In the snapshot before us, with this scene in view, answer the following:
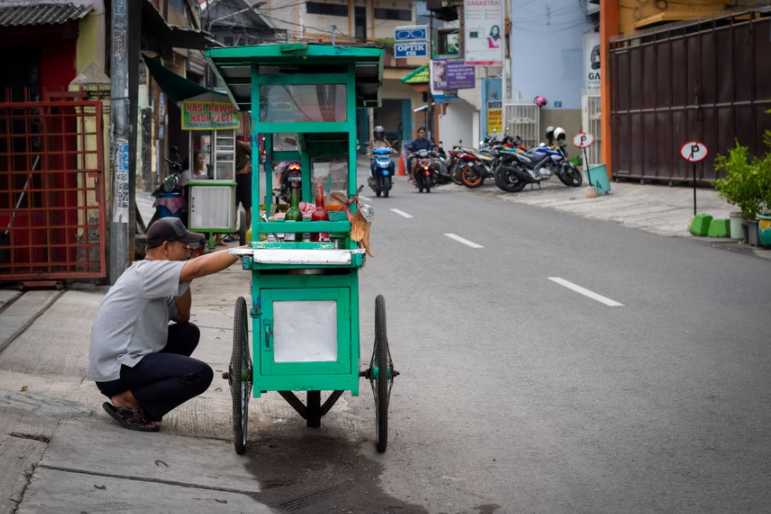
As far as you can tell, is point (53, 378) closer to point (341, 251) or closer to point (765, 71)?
point (341, 251)

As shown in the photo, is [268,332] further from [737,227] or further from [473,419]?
[737,227]

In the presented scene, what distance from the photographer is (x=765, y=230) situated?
17.6 m

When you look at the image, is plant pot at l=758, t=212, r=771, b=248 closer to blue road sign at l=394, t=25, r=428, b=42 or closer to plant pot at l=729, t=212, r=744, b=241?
plant pot at l=729, t=212, r=744, b=241

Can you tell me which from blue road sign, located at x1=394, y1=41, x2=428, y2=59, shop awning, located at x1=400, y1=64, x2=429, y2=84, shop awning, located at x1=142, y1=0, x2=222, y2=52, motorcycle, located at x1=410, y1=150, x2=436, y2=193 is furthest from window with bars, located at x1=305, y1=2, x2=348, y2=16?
shop awning, located at x1=142, y1=0, x2=222, y2=52

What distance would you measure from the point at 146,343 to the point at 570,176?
2595cm

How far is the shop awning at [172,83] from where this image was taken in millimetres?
17016

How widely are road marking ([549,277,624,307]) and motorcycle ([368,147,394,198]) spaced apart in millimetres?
16817

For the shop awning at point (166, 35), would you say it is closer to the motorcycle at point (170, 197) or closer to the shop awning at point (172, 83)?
the shop awning at point (172, 83)

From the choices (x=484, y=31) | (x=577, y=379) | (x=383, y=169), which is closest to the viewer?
(x=577, y=379)

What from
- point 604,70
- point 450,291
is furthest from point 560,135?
point 450,291

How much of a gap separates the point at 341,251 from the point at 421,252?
11.0 metres

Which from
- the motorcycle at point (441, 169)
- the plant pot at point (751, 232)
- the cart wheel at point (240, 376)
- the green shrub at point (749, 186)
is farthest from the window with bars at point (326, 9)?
the cart wheel at point (240, 376)

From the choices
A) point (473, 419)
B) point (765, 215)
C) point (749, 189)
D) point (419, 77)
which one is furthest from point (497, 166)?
point (419, 77)

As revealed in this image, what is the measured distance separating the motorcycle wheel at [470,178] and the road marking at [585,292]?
19.7 metres
